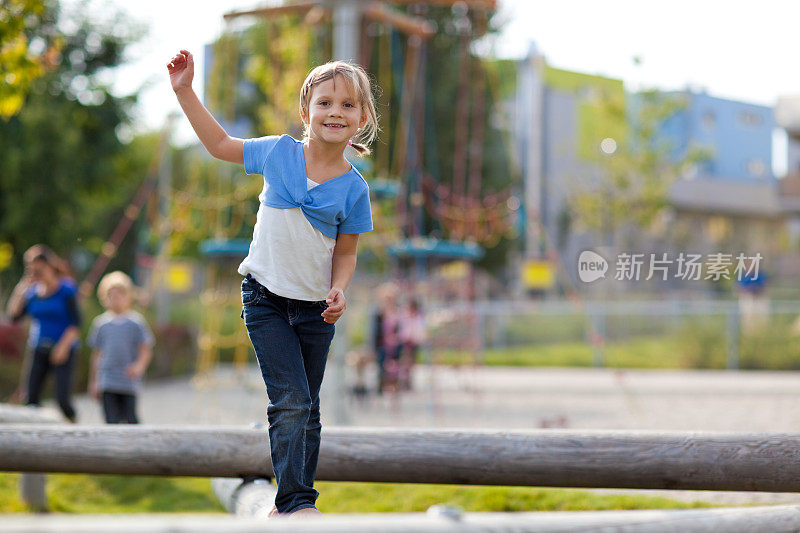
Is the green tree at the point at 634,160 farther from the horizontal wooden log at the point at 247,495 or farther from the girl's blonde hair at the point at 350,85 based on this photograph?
the girl's blonde hair at the point at 350,85

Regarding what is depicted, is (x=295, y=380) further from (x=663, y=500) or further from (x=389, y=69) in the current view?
(x=389, y=69)

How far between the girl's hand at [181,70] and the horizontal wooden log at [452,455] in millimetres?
1435

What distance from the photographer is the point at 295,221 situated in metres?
3.22

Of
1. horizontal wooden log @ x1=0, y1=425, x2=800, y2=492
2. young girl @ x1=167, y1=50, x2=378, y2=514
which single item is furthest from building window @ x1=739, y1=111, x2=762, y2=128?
young girl @ x1=167, y1=50, x2=378, y2=514

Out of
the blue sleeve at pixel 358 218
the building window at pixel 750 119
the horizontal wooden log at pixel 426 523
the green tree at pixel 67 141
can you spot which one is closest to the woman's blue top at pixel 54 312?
the blue sleeve at pixel 358 218

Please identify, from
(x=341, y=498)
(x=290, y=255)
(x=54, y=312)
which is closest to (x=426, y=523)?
(x=290, y=255)

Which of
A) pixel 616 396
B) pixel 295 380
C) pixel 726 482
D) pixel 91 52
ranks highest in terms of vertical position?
pixel 91 52

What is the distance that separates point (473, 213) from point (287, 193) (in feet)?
34.2

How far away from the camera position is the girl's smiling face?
3.19m

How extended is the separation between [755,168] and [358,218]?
4791 centimetres

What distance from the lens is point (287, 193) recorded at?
10.6ft

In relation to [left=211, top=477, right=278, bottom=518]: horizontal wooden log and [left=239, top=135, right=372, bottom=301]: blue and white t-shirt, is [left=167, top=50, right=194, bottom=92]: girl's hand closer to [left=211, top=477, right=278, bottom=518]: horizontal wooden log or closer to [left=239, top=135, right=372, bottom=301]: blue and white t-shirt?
[left=239, top=135, right=372, bottom=301]: blue and white t-shirt

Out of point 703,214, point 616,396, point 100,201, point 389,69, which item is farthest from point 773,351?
point 703,214

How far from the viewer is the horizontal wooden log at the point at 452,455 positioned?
11.5 feet
